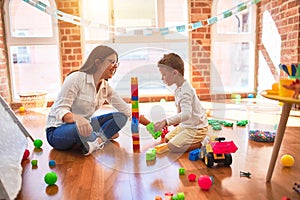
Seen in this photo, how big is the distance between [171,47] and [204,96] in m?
0.68

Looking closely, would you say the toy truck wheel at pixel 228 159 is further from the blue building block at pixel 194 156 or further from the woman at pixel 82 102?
the woman at pixel 82 102

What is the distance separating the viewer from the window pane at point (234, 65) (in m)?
3.57

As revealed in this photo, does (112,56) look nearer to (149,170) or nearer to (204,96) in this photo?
(149,170)

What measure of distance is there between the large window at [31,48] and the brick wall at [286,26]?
232cm

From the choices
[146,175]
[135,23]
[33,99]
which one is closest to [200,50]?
[135,23]

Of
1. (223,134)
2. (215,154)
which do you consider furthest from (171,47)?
(215,154)

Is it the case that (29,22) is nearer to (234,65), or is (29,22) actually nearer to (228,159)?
(234,65)

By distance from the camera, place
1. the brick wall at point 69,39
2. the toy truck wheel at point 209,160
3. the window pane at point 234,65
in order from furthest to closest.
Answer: the window pane at point 234,65 → the brick wall at point 69,39 → the toy truck wheel at point 209,160

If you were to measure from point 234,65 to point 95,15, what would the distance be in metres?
1.78

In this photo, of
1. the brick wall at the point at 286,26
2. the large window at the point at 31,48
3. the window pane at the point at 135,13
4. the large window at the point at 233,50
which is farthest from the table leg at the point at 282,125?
the large window at the point at 31,48

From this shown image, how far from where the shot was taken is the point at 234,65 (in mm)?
3721

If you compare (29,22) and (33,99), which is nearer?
(33,99)

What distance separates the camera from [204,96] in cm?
346

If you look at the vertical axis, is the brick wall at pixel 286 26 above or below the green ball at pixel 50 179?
above
